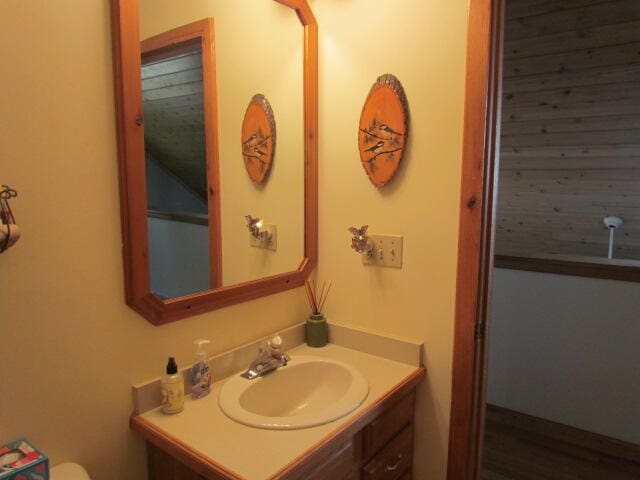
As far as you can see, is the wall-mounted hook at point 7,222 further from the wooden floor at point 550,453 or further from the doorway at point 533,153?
the wooden floor at point 550,453

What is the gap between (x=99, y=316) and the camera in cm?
104

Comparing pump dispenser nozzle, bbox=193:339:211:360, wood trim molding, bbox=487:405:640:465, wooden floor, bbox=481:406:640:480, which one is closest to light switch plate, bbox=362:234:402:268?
pump dispenser nozzle, bbox=193:339:211:360

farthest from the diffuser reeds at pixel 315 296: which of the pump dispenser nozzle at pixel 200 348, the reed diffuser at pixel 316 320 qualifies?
the pump dispenser nozzle at pixel 200 348

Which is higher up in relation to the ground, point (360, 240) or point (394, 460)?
point (360, 240)

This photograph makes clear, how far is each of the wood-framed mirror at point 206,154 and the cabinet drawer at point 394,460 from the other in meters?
0.60

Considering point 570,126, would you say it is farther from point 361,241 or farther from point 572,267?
Result: point 361,241

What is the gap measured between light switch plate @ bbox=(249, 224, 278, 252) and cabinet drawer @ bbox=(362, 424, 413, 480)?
73cm

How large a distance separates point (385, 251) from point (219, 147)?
635 mm

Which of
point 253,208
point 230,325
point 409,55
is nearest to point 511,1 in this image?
point 409,55

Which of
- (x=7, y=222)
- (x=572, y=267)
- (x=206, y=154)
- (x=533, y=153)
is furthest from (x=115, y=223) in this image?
(x=533, y=153)

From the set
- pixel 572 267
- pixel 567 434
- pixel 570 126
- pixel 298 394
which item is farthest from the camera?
pixel 570 126

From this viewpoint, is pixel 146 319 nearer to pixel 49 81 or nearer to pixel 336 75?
pixel 49 81

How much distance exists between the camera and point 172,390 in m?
1.13

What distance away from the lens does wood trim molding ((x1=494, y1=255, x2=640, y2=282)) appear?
2084 millimetres
